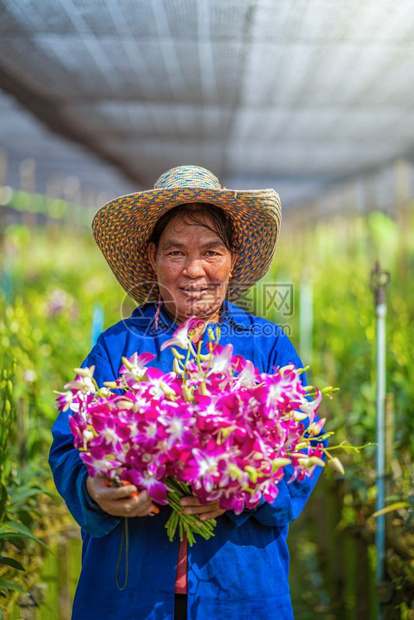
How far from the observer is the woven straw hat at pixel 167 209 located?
1.24m

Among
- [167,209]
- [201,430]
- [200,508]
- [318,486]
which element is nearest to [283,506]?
[200,508]

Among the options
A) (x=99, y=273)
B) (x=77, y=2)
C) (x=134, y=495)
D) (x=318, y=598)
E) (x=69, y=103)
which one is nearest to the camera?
(x=134, y=495)

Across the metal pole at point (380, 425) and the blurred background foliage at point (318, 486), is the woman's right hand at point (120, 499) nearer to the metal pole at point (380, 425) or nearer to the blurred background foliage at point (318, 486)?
the blurred background foliage at point (318, 486)

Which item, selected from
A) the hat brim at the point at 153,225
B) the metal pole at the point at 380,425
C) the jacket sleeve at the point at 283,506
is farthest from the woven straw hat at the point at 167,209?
the metal pole at the point at 380,425

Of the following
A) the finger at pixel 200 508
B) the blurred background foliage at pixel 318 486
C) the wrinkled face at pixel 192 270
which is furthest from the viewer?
the blurred background foliage at pixel 318 486

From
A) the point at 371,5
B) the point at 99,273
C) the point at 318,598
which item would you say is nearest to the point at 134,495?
the point at 318,598

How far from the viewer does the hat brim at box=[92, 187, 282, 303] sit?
1247 millimetres

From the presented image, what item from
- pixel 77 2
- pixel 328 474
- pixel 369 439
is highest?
pixel 77 2

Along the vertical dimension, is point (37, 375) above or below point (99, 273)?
below

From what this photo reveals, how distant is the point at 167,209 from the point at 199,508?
1.92 ft

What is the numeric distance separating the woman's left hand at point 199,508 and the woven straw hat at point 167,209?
0.54m

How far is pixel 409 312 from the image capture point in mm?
4199

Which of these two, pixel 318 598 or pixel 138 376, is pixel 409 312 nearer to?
pixel 318 598

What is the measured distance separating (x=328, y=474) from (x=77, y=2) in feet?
7.68
